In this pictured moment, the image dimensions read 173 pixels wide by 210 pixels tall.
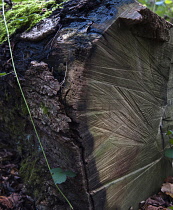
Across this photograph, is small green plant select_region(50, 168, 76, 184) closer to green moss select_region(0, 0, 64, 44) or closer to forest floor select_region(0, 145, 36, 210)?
forest floor select_region(0, 145, 36, 210)

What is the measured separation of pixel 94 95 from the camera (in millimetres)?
1205

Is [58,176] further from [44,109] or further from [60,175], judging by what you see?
[44,109]

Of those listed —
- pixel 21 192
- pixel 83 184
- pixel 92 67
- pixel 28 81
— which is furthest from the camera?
pixel 21 192

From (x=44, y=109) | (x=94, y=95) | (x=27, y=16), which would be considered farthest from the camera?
(x=27, y=16)

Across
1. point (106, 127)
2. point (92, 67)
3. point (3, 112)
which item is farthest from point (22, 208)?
point (92, 67)

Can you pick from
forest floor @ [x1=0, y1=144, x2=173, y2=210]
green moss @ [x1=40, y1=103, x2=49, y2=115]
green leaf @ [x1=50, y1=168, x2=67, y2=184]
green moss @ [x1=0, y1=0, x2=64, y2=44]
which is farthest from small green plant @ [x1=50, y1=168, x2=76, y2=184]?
green moss @ [x1=0, y1=0, x2=64, y2=44]

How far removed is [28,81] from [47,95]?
0.66 ft

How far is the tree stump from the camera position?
1179 millimetres

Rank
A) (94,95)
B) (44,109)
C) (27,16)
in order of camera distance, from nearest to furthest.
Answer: (94,95), (44,109), (27,16)

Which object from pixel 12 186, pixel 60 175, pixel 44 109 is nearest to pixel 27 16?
pixel 44 109

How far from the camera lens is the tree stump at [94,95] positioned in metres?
1.18

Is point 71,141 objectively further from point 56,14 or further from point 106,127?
point 56,14

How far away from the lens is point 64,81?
118cm

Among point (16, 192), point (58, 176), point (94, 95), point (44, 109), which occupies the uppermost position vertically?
point (94, 95)
